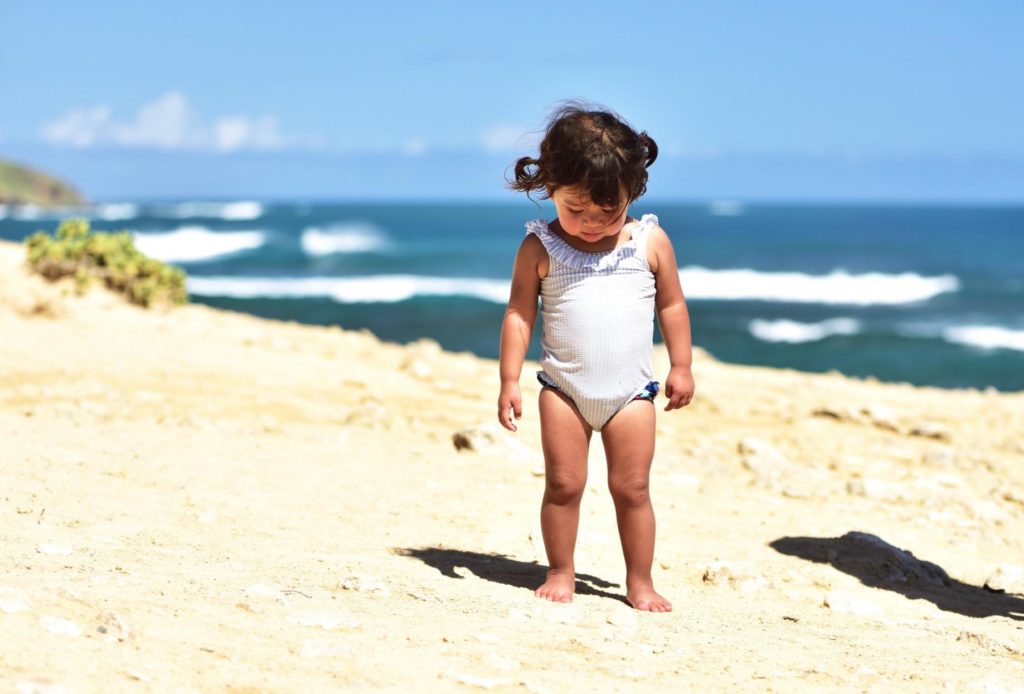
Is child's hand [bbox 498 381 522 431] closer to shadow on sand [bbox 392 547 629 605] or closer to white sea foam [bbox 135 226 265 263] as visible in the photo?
shadow on sand [bbox 392 547 629 605]

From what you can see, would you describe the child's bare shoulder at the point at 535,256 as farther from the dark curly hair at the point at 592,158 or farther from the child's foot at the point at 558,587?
the child's foot at the point at 558,587

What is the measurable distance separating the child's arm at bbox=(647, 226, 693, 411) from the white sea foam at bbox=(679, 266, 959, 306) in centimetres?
2759

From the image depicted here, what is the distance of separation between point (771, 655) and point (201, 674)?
1.55 metres

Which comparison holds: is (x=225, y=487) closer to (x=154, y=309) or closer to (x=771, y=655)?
(x=771, y=655)

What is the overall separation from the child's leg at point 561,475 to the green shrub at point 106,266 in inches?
356

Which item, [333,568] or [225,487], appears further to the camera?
[225,487]

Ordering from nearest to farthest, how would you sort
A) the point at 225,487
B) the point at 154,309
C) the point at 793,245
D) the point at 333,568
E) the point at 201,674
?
the point at 201,674 → the point at 333,568 → the point at 225,487 → the point at 154,309 → the point at 793,245

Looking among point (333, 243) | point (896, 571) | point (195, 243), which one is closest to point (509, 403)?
point (896, 571)

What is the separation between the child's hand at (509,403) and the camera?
159 inches

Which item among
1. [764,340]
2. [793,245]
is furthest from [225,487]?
[793,245]

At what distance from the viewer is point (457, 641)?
3.22 metres

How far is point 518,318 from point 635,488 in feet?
2.23

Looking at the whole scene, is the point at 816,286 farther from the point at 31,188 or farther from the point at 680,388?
the point at 31,188

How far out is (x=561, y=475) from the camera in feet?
13.2
